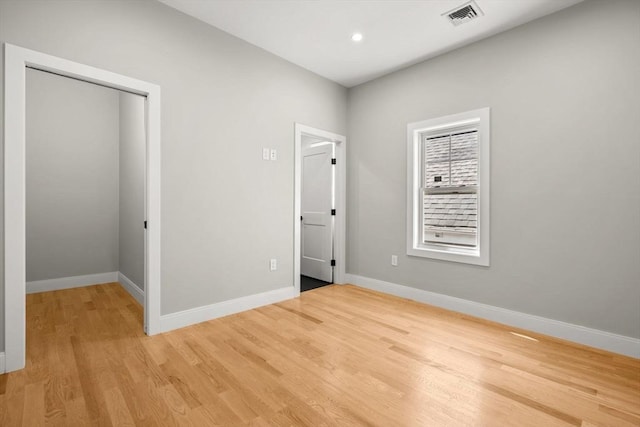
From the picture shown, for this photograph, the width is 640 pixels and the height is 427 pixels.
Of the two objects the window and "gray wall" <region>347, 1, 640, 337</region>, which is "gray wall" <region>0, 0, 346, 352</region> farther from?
"gray wall" <region>347, 1, 640, 337</region>

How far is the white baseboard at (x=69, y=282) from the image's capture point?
3.92 metres

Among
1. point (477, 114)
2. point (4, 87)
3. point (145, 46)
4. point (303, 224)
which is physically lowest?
point (303, 224)

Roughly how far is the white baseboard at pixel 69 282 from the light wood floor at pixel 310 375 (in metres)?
1.06

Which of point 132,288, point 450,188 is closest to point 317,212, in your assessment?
point 450,188

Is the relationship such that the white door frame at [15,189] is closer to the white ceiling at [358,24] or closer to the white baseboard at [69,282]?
the white ceiling at [358,24]

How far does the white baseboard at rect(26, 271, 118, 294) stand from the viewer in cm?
392

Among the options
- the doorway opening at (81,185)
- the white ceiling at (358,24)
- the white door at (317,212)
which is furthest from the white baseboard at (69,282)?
the white ceiling at (358,24)

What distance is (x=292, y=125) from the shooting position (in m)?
3.84

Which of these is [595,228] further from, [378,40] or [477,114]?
[378,40]

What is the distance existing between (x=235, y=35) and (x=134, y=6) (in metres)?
0.97

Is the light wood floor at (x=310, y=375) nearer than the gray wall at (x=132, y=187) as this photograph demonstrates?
Yes

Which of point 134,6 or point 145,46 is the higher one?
point 134,6

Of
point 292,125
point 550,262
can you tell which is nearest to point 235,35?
point 292,125

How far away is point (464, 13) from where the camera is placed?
2771 mm
